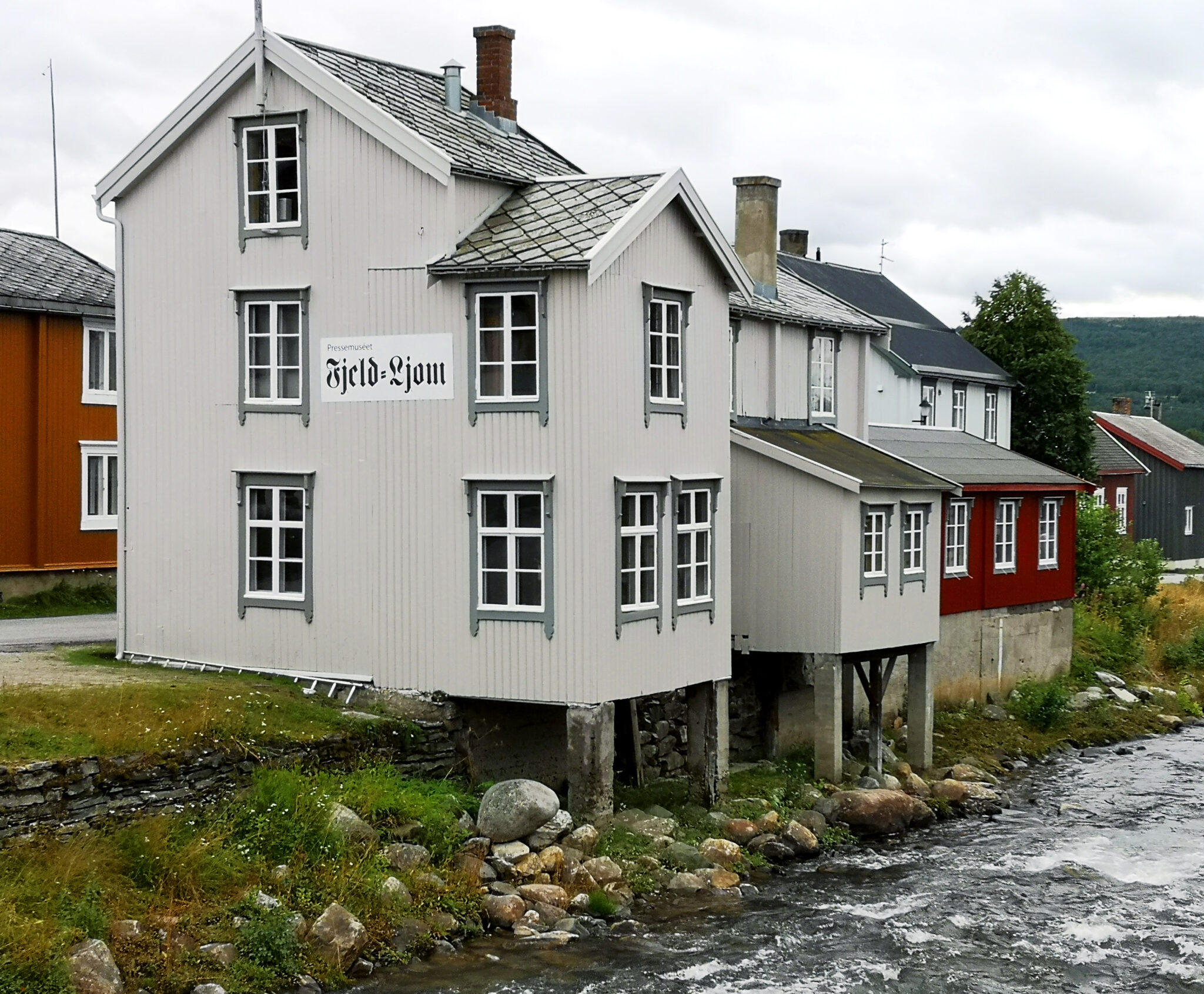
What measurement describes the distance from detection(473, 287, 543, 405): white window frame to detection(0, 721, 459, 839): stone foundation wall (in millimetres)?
5005

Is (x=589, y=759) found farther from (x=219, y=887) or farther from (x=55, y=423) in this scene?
(x=55, y=423)

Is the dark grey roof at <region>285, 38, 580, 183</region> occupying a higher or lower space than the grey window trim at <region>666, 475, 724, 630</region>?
higher

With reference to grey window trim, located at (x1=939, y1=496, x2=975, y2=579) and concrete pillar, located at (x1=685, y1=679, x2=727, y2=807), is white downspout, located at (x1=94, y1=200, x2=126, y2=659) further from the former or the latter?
grey window trim, located at (x1=939, y1=496, x2=975, y2=579)

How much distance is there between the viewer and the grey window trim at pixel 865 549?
93.5ft

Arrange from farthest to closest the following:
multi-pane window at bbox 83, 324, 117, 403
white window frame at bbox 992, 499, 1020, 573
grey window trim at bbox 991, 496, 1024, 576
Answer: white window frame at bbox 992, 499, 1020, 573 → grey window trim at bbox 991, 496, 1024, 576 → multi-pane window at bbox 83, 324, 117, 403

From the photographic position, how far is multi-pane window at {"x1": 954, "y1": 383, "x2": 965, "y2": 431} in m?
49.9

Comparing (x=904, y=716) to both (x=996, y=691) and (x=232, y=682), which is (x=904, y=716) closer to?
(x=996, y=691)

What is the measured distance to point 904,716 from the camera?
3453 centimetres

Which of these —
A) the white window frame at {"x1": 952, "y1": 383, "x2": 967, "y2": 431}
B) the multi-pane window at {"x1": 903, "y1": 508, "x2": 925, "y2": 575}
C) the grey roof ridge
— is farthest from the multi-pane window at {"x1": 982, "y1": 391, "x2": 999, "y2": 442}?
the multi-pane window at {"x1": 903, "y1": 508, "x2": 925, "y2": 575}

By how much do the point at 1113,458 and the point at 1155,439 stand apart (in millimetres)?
6226

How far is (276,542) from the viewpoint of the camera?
24672mm

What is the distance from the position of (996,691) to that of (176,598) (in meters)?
20.1

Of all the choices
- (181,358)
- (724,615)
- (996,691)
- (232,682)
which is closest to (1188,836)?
(724,615)

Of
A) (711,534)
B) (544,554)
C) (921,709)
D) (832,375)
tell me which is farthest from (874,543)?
(544,554)
